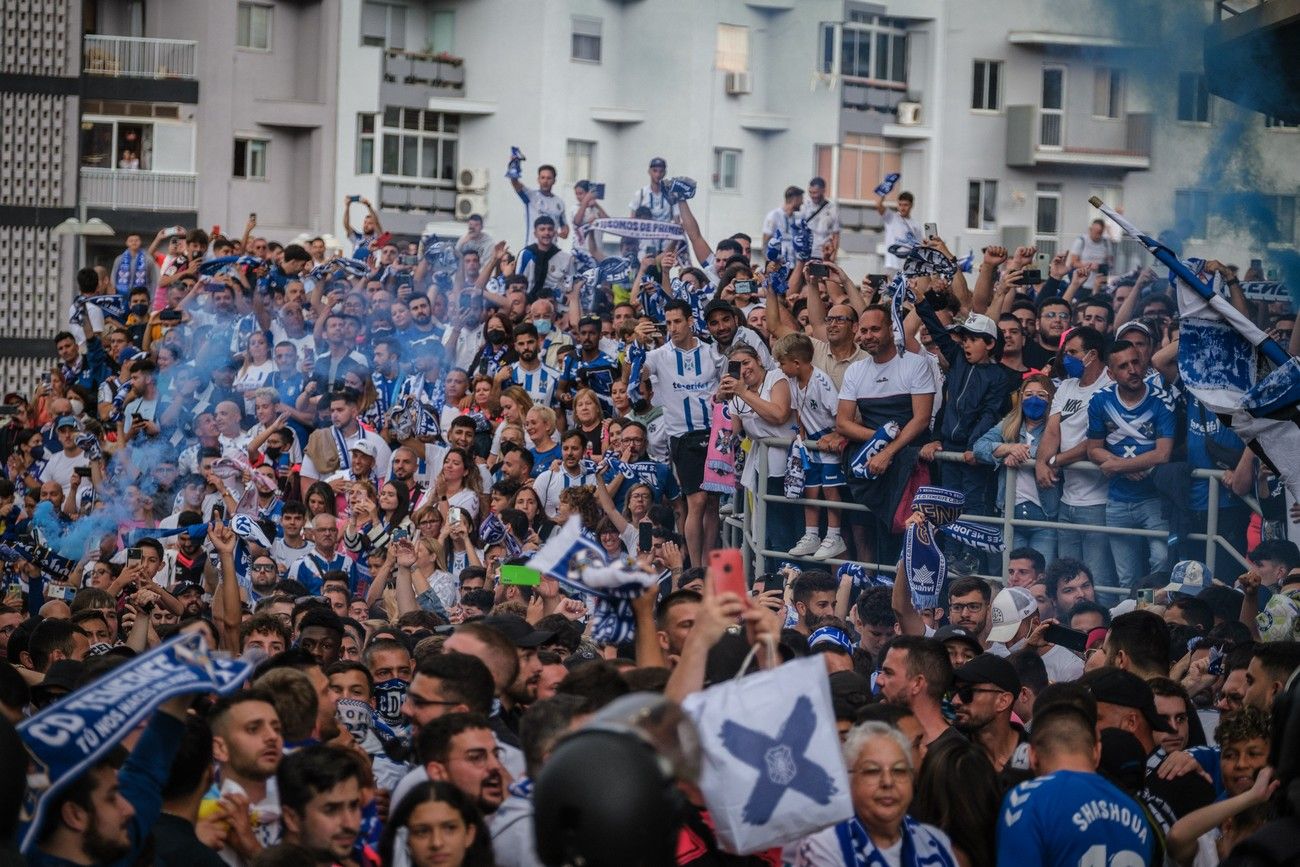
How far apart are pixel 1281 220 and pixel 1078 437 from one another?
7.19 feet

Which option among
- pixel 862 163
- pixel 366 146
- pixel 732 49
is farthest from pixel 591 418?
pixel 862 163

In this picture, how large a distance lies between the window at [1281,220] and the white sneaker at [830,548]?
10.6 feet

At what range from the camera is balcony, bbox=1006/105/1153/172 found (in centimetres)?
4102

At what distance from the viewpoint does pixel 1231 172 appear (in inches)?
494

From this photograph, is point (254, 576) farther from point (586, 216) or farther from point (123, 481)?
point (586, 216)

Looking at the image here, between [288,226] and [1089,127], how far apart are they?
56.1ft

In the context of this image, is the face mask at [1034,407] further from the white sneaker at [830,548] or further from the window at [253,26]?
the window at [253,26]

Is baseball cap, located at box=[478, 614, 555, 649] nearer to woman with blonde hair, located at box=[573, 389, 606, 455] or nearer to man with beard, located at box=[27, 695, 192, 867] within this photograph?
man with beard, located at box=[27, 695, 192, 867]

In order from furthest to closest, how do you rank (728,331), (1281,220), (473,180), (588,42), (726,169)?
1. (473,180)
2. (726,169)
3. (588,42)
4. (728,331)
5. (1281,220)

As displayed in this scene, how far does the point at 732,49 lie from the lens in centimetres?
3956

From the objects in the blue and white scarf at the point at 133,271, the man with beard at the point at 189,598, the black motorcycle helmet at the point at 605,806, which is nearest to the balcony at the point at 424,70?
the blue and white scarf at the point at 133,271

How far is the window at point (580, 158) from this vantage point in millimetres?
41219

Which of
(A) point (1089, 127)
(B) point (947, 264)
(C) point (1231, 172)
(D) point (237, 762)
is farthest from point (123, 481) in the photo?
(A) point (1089, 127)

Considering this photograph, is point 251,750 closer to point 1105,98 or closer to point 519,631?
point 519,631
